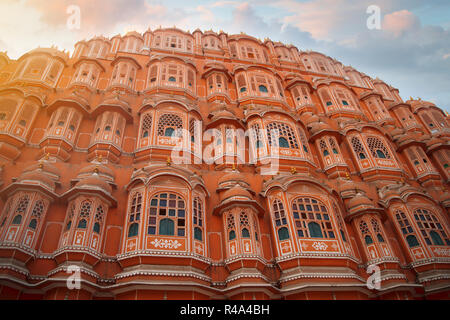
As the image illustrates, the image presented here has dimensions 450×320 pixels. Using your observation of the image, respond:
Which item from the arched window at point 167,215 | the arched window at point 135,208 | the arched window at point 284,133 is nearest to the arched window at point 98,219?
the arched window at point 135,208

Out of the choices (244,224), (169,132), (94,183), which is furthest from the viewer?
(169,132)

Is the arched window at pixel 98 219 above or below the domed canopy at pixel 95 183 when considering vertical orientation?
below

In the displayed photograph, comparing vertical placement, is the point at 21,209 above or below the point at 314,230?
above

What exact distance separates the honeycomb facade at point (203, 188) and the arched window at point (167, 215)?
0.06 metres

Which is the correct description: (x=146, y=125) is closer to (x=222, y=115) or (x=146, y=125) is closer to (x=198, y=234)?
(x=222, y=115)

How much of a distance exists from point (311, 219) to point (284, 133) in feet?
22.2

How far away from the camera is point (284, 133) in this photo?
65.9ft

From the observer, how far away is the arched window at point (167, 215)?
1311 centimetres

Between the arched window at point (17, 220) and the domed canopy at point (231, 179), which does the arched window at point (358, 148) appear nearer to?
the domed canopy at point (231, 179)

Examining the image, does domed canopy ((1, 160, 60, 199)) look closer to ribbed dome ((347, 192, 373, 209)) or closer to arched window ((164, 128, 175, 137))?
arched window ((164, 128, 175, 137))

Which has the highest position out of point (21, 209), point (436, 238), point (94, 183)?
point (94, 183)

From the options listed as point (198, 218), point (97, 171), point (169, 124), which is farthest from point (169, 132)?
point (198, 218)

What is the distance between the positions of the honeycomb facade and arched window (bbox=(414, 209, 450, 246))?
7cm
